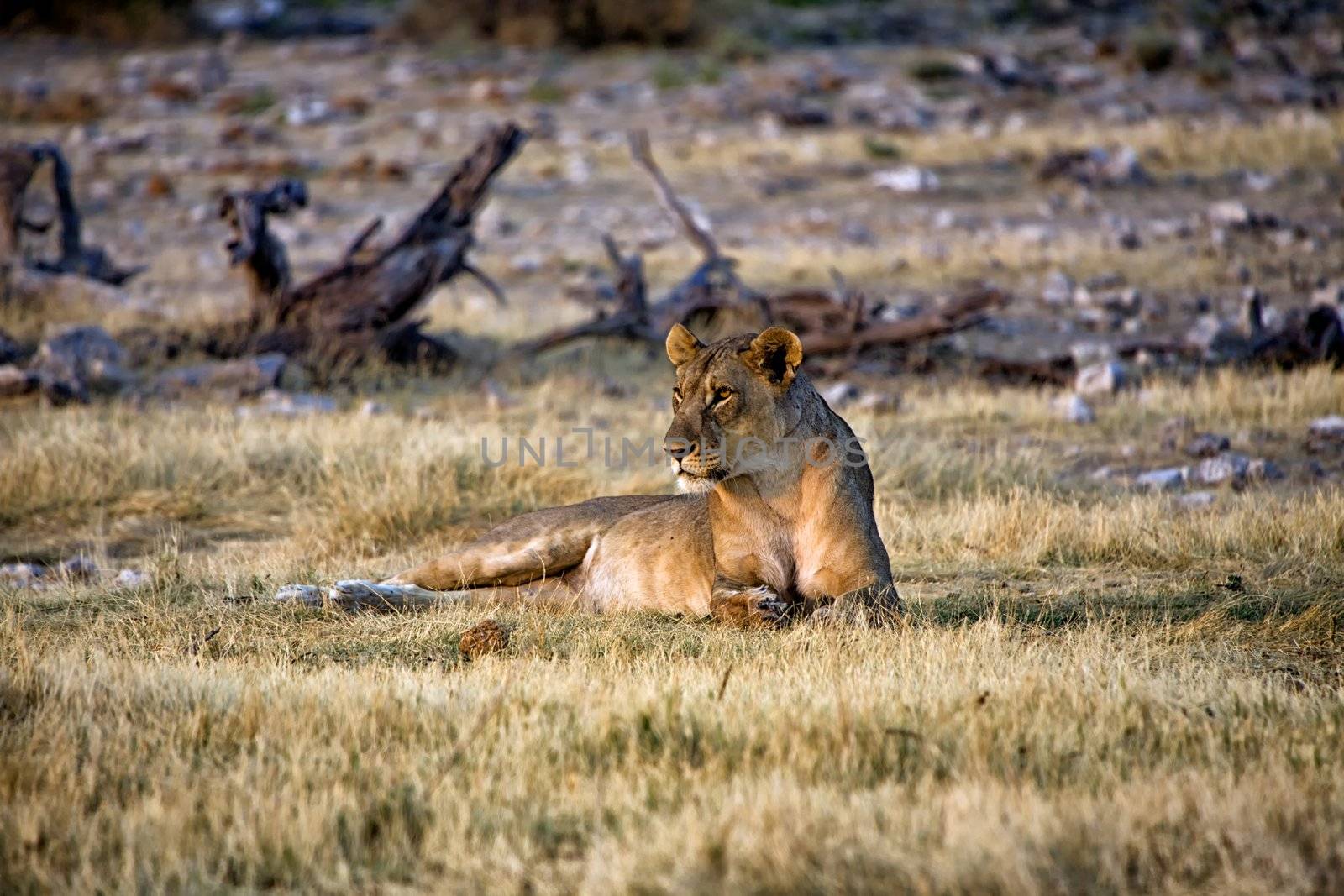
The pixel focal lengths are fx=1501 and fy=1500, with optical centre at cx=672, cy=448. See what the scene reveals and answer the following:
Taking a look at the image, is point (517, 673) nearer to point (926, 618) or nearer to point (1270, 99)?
point (926, 618)

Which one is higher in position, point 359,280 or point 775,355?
point 775,355

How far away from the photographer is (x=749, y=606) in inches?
252

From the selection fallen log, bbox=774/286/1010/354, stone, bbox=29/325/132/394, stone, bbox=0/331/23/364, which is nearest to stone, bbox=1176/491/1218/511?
fallen log, bbox=774/286/1010/354

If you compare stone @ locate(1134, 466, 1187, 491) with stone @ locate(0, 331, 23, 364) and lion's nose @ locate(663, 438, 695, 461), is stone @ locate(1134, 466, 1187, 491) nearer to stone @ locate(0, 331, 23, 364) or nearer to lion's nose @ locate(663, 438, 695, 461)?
lion's nose @ locate(663, 438, 695, 461)

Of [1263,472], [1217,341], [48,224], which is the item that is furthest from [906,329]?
[48,224]

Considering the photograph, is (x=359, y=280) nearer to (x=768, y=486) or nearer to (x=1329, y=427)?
(x=1329, y=427)

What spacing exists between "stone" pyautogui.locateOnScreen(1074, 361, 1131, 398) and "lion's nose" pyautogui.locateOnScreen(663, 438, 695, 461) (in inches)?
315

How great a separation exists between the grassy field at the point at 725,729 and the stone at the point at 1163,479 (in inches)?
40.2

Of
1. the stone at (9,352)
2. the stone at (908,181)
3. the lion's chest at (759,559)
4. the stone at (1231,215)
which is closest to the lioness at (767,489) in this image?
the lion's chest at (759,559)

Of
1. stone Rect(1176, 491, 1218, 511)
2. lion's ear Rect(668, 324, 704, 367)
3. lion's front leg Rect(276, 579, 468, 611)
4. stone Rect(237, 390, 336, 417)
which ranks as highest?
lion's ear Rect(668, 324, 704, 367)

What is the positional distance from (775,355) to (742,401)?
25cm

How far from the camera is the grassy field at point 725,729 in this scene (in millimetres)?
3787

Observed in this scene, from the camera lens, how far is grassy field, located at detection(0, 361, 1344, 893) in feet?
12.4

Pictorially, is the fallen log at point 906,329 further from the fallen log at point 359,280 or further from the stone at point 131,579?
the stone at point 131,579
